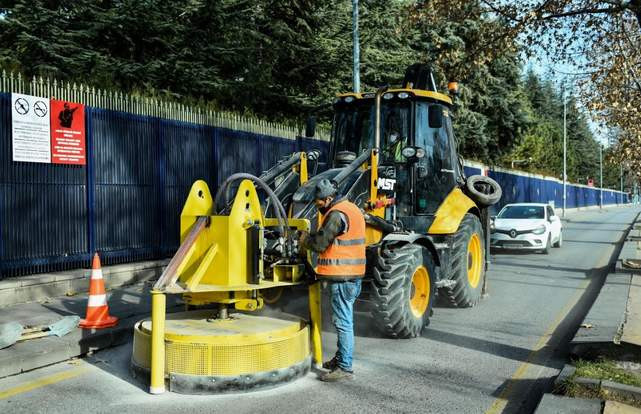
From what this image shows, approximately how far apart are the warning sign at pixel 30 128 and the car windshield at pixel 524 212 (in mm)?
14620

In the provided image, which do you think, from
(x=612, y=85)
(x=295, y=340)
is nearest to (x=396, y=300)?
(x=295, y=340)

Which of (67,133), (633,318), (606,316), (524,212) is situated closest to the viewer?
(633,318)

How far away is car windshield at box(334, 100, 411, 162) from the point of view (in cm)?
868

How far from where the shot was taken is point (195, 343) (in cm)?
545

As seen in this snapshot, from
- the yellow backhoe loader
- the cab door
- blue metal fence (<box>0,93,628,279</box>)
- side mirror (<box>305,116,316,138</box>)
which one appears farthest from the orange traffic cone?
the cab door

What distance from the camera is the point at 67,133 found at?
9938 millimetres

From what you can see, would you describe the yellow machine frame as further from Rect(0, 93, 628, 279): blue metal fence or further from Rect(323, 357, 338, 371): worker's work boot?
Rect(0, 93, 628, 279): blue metal fence

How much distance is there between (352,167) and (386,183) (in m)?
0.82

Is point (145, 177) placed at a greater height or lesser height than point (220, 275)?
greater

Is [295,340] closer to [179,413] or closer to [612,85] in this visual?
[179,413]

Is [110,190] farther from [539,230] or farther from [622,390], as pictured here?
[539,230]

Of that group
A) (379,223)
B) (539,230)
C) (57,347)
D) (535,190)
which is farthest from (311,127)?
(535,190)

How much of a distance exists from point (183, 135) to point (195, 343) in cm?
773

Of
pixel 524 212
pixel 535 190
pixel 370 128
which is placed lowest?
pixel 524 212
